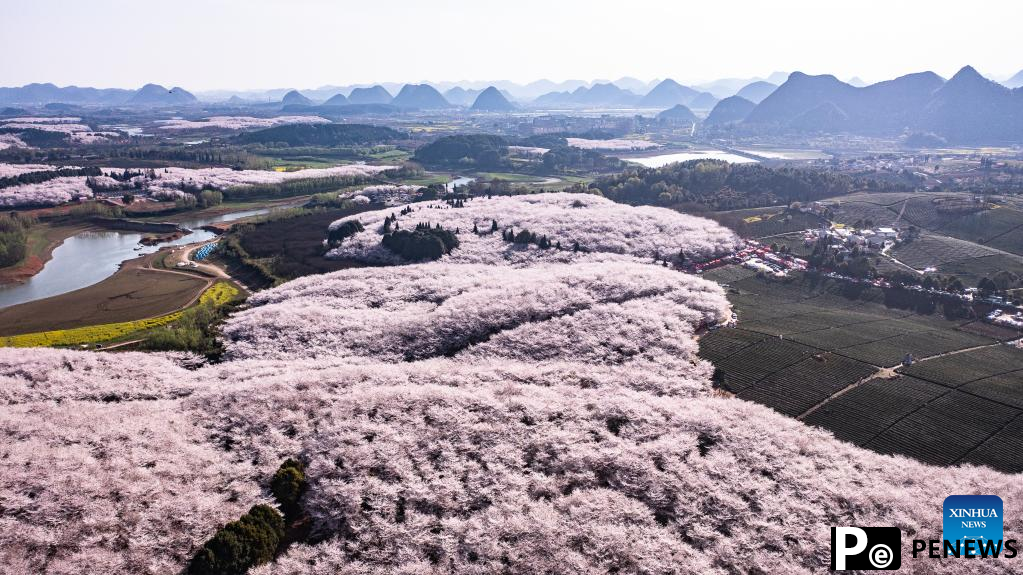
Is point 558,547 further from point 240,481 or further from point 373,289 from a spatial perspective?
point 373,289

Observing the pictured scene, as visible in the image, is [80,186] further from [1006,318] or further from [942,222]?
[942,222]

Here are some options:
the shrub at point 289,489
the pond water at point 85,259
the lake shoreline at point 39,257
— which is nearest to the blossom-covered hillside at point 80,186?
the lake shoreline at point 39,257

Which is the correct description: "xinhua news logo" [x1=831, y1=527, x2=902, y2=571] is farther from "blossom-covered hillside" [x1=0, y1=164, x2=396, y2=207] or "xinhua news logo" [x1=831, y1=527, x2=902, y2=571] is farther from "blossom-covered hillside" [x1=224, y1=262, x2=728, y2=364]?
"blossom-covered hillside" [x1=0, y1=164, x2=396, y2=207]

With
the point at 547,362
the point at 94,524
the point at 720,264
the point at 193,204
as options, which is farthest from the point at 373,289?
the point at 193,204

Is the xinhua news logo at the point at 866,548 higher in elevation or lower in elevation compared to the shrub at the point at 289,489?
lower

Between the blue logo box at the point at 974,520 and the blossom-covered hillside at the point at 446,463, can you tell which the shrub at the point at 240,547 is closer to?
the blossom-covered hillside at the point at 446,463
